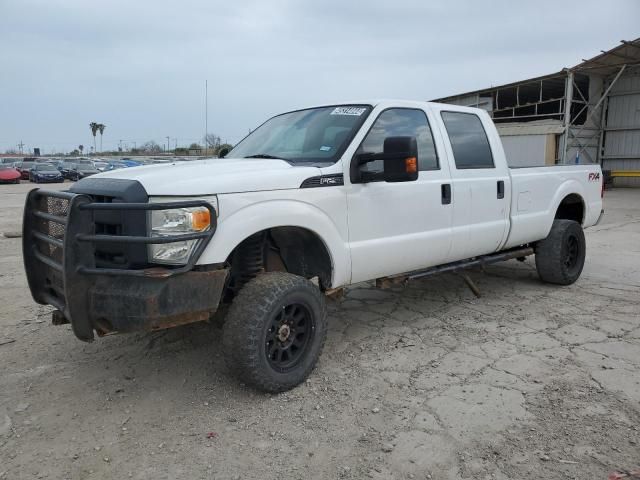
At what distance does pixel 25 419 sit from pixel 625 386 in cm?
378

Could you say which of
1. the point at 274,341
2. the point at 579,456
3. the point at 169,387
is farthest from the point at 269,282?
the point at 579,456

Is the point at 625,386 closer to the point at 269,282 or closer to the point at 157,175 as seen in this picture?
the point at 269,282

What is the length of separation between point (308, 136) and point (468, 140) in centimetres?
166

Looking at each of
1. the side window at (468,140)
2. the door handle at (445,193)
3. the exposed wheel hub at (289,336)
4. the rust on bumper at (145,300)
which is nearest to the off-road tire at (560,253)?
the side window at (468,140)

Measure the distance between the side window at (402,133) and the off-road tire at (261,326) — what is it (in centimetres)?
108

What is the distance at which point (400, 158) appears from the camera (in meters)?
3.43

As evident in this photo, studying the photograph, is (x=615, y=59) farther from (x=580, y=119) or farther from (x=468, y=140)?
(x=468, y=140)

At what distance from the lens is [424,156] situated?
4.35 m

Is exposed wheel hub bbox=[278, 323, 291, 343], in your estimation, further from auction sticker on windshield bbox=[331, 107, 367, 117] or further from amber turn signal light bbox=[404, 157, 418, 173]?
auction sticker on windshield bbox=[331, 107, 367, 117]

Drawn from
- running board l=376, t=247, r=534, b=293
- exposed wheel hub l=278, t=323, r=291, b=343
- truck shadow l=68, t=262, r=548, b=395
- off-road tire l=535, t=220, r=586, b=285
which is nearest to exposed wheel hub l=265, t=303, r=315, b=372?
exposed wheel hub l=278, t=323, r=291, b=343

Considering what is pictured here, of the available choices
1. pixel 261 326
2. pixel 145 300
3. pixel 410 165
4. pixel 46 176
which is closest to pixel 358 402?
pixel 261 326

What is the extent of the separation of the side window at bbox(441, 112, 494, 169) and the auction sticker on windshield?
957 mm

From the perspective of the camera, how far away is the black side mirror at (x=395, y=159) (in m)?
3.41

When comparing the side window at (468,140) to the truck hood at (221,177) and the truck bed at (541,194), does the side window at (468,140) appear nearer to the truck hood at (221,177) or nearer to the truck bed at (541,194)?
the truck bed at (541,194)
